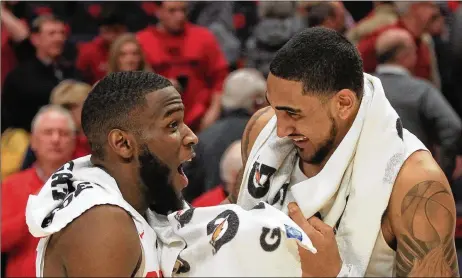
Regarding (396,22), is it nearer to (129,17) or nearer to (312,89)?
(129,17)

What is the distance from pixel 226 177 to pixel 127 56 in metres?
1.49

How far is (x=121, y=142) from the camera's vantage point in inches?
99.3

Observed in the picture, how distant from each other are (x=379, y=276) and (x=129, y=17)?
4259 mm

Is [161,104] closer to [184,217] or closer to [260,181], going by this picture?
[184,217]

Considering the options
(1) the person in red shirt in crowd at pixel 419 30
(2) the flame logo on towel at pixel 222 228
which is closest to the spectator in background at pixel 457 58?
(1) the person in red shirt in crowd at pixel 419 30

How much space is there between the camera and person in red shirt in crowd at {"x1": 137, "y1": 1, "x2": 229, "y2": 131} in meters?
5.93

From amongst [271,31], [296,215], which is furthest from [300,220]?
[271,31]

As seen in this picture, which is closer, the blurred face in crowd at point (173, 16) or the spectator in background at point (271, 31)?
the spectator in background at point (271, 31)

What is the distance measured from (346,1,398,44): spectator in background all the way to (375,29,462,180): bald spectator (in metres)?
0.84

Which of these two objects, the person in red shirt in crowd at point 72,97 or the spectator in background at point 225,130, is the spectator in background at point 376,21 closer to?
the spectator in background at point 225,130

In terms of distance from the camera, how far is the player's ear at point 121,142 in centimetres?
251

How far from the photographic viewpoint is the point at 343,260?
2.65m

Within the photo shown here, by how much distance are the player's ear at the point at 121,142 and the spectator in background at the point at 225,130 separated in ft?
7.15

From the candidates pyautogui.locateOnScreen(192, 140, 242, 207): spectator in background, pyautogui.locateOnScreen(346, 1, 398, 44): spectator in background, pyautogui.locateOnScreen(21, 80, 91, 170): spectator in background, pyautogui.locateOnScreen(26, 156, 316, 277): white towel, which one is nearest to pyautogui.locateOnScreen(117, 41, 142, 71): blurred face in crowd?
pyautogui.locateOnScreen(21, 80, 91, 170): spectator in background
